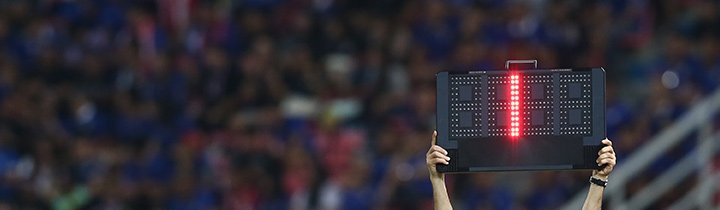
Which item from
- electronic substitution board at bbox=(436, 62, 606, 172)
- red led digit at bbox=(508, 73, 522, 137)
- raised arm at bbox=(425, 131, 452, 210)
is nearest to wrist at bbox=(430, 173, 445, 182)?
raised arm at bbox=(425, 131, 452, 210)

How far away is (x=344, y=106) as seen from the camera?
1775 cm

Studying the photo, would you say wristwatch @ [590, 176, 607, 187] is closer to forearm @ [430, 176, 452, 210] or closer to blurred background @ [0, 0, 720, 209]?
forearm @ [430, 176, 452, 210]

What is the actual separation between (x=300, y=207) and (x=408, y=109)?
1452 millimetres

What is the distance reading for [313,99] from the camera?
18.0m

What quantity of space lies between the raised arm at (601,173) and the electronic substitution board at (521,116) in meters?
0.07

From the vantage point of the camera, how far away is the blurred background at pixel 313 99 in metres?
15.5

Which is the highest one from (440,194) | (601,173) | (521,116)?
(521,116)

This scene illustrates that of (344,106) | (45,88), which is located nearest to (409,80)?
(344,106)

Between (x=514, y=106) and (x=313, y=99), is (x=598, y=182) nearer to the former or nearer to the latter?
(x=514, y=106)

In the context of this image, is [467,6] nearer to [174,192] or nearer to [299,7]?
[299,7]

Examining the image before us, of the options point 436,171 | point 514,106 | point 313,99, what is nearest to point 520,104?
point 514,106

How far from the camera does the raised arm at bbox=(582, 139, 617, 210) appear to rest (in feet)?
30.2

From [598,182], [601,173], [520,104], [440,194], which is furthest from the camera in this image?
[440,194]

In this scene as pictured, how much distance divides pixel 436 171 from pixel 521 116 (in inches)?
20.7
